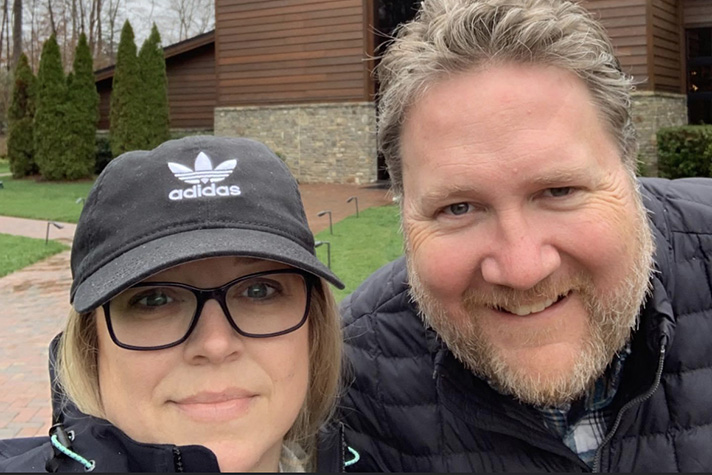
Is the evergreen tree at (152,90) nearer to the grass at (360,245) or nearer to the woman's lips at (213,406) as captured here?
the grass at (360,245)

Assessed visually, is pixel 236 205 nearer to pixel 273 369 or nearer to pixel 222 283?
pixel 222 283

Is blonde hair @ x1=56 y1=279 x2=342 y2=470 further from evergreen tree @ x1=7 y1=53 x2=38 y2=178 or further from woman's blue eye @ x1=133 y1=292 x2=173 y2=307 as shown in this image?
evergreen tree @ x1=7 y1=53 x2=38 y2=178

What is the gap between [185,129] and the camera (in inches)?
923

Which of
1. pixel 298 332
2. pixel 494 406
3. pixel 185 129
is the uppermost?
pixel 185 129

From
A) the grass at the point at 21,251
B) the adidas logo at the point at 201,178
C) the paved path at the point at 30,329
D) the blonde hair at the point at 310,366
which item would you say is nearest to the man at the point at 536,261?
the blonde hair at the point at 310,366

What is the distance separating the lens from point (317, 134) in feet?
65.1

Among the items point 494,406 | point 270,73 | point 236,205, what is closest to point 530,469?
point 494,406

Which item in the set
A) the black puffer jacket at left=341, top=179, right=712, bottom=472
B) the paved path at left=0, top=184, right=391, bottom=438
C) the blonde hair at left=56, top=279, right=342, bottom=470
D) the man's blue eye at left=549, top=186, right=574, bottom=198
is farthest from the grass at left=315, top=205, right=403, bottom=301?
the man's blue eye at left=549, top=186, right=574, bottom=198

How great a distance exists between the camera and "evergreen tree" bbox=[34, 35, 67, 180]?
2200cm

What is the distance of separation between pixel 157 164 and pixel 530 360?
107 centimetres

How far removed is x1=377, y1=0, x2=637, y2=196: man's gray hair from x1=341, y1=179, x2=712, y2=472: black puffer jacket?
1.22ft

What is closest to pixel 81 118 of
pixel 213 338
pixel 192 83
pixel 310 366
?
pixel 192 83

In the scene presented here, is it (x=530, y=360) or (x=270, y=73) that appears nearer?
(x=530, y=360)

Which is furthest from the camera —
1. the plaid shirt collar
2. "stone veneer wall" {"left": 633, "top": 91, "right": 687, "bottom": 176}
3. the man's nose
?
"stone veneer wall" {"left": 633, "top": 91, "right": 687, "bottom": 176}
